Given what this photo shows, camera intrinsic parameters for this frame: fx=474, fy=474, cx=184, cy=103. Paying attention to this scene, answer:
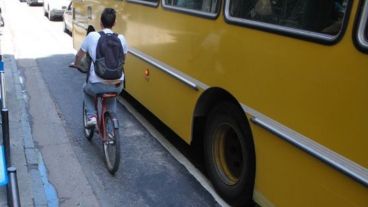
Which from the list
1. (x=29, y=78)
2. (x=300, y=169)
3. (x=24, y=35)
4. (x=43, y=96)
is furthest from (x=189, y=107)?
(x=24, y=35)

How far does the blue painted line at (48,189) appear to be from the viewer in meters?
4.12

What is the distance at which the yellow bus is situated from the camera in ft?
8.51

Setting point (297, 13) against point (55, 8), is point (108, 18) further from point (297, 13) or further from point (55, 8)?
point (55, 8)

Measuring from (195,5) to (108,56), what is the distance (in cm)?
95

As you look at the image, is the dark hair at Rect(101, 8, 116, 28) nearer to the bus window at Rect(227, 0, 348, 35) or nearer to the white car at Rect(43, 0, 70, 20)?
the bus window at Rect(227, 0, 348, 35)

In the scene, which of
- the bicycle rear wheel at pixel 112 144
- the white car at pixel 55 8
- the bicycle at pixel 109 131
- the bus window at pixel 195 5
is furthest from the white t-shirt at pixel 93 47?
the white car at pixel 55 8

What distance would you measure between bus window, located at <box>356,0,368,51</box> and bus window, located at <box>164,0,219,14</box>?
5.52 feet

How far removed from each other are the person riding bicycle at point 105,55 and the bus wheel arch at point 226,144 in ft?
2.85

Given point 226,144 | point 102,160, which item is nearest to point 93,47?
point 102,160

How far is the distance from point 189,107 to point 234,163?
0.73m

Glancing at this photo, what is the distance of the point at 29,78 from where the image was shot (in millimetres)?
8562

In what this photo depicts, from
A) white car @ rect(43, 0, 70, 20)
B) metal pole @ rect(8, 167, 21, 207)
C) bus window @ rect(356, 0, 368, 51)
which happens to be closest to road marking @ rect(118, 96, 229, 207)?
metal pole @ rect(8, 167, 21, 207)

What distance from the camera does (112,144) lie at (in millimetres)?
4609

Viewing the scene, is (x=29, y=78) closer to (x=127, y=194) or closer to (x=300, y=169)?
(x=127, y=194)
